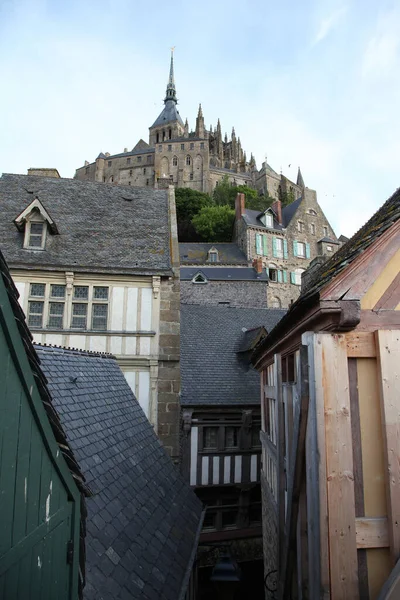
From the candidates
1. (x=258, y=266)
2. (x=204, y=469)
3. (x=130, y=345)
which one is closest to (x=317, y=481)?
(x=130, y=345)

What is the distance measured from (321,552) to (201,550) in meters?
10.4

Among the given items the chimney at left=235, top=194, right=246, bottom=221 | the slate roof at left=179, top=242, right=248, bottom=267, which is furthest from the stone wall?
the chimney at left=235, top=194, right=246, bottom=221

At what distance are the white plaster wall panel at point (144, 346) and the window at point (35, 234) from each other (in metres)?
4.17

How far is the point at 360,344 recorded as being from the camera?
360 cm

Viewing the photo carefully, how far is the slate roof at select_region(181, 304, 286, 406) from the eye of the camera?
1284 cm

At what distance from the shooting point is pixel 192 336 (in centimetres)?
1520

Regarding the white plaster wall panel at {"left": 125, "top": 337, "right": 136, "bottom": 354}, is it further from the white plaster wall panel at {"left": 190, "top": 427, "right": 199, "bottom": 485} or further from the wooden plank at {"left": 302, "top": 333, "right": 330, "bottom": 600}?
the wooden plank at {"left": 302, "top": 333, "right": 330, "bottom": 600}

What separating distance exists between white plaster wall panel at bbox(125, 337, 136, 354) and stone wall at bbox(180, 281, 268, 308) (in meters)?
19.3

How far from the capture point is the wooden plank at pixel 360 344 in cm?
358

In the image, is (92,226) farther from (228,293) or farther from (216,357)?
(228,293)

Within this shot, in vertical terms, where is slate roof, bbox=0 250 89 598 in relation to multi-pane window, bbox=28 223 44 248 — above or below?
below

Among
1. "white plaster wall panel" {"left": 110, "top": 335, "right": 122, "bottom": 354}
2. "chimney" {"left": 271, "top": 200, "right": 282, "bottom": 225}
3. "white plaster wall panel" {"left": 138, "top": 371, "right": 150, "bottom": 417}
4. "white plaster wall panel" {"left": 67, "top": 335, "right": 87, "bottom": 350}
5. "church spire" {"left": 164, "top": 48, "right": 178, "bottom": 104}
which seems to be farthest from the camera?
"church spire" {"left": 164, "top": 48, "right": 178, "bottom": 104}

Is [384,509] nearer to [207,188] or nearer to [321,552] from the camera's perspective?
[321,552]

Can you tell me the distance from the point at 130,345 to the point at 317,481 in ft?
27.0
